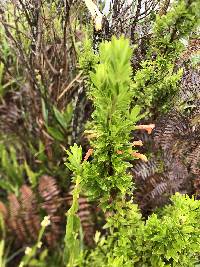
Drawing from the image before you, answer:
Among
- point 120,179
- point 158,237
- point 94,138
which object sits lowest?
point 158,237

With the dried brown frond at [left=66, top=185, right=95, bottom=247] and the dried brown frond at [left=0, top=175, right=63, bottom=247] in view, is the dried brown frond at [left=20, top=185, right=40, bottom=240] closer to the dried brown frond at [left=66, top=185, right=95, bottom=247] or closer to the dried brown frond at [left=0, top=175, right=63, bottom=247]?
the dried brown frond at [left=0, top=175, right=63, bottom=247]

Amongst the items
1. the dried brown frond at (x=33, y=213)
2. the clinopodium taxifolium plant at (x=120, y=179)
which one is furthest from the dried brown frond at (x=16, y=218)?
the clinopodium taxifolium plant at (x=120, y=179)

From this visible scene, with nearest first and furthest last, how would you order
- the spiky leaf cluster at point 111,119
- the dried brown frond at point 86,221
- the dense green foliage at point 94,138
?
the spiky leaf cluster at point 111,119
the dense green foliage at point 94,138
the dried brown frond at point 86,221

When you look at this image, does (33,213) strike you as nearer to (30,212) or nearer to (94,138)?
(30,212)

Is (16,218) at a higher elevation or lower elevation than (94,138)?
lower

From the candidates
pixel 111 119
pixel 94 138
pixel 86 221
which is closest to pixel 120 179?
pixel 111 119

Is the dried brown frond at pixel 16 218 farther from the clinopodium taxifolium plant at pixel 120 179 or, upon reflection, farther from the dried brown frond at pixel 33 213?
the clinopodium taxifolium plant at pixel 120 179

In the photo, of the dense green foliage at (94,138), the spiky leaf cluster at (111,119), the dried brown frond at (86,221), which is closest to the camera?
the spiky leaf cluster at (111,119)

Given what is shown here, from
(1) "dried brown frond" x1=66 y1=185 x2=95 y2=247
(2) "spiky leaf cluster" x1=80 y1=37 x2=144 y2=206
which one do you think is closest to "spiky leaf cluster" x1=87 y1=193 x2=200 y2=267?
(2) "spiky leaf cluster" x1=80 y1=37 x2=144 y2=206

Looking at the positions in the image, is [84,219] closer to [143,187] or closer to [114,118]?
[143,187]
